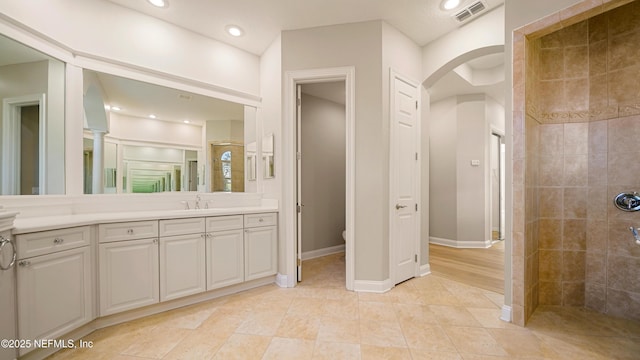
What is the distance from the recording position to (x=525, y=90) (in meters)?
1.97

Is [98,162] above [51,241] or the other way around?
above

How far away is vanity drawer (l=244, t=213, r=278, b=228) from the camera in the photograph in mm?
2596

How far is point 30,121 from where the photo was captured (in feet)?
6.19

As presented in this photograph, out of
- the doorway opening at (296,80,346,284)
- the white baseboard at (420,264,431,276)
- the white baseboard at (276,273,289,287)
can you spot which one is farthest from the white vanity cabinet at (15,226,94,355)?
the white baseboard at (420,264,431,276)

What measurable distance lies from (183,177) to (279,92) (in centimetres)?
140

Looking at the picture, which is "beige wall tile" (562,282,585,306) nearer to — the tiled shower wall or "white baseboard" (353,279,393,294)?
the tiled shower wall

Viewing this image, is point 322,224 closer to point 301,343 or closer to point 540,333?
point 301,343

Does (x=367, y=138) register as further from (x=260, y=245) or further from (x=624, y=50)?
(x=624, y=50)

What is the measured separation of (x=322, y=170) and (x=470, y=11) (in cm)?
271

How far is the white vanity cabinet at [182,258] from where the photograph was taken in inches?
84.2

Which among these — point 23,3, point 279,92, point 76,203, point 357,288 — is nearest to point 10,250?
point 76,203

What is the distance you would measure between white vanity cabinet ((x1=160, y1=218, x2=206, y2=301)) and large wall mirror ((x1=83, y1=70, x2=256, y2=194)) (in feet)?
1.98

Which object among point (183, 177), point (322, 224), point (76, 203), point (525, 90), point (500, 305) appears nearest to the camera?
point (525, 90)

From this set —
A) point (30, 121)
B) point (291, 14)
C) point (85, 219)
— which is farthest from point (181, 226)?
point (291, 14)
